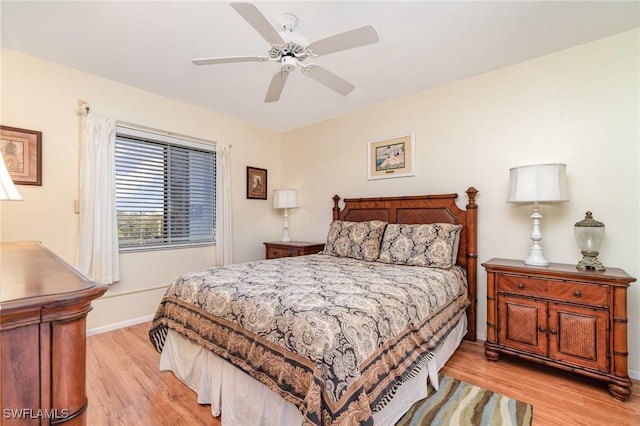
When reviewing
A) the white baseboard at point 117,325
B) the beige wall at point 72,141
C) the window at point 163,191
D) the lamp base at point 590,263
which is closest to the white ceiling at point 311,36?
the beige wall at point 72,141

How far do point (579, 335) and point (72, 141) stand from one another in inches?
182

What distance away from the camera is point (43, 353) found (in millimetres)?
632

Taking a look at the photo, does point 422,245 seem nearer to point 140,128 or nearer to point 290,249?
point 290,249

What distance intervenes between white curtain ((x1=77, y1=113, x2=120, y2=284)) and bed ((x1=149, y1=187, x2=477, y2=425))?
4.07 feet

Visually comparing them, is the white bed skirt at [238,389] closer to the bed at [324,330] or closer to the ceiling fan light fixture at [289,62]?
the bed at [324,330]

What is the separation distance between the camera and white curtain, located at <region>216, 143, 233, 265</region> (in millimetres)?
3957

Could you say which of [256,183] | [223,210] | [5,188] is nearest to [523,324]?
[5,188]

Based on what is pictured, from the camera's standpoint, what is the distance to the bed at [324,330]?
1262mm

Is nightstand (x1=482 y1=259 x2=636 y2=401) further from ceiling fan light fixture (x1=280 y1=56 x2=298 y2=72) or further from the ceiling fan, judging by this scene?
ceiling fan light fixture (x1=280 y1=56 x2=298 y2=72)

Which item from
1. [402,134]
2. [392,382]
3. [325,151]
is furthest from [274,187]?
[392,382]

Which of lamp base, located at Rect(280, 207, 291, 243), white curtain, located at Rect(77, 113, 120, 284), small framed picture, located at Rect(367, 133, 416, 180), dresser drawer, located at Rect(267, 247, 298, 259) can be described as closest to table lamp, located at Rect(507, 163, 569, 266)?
small framed picture, located at Rect(367, 133, 416, 180)

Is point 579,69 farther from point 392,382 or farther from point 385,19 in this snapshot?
point 392,382

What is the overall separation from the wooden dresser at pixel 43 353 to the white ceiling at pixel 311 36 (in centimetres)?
204

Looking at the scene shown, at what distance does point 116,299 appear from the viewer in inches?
124
